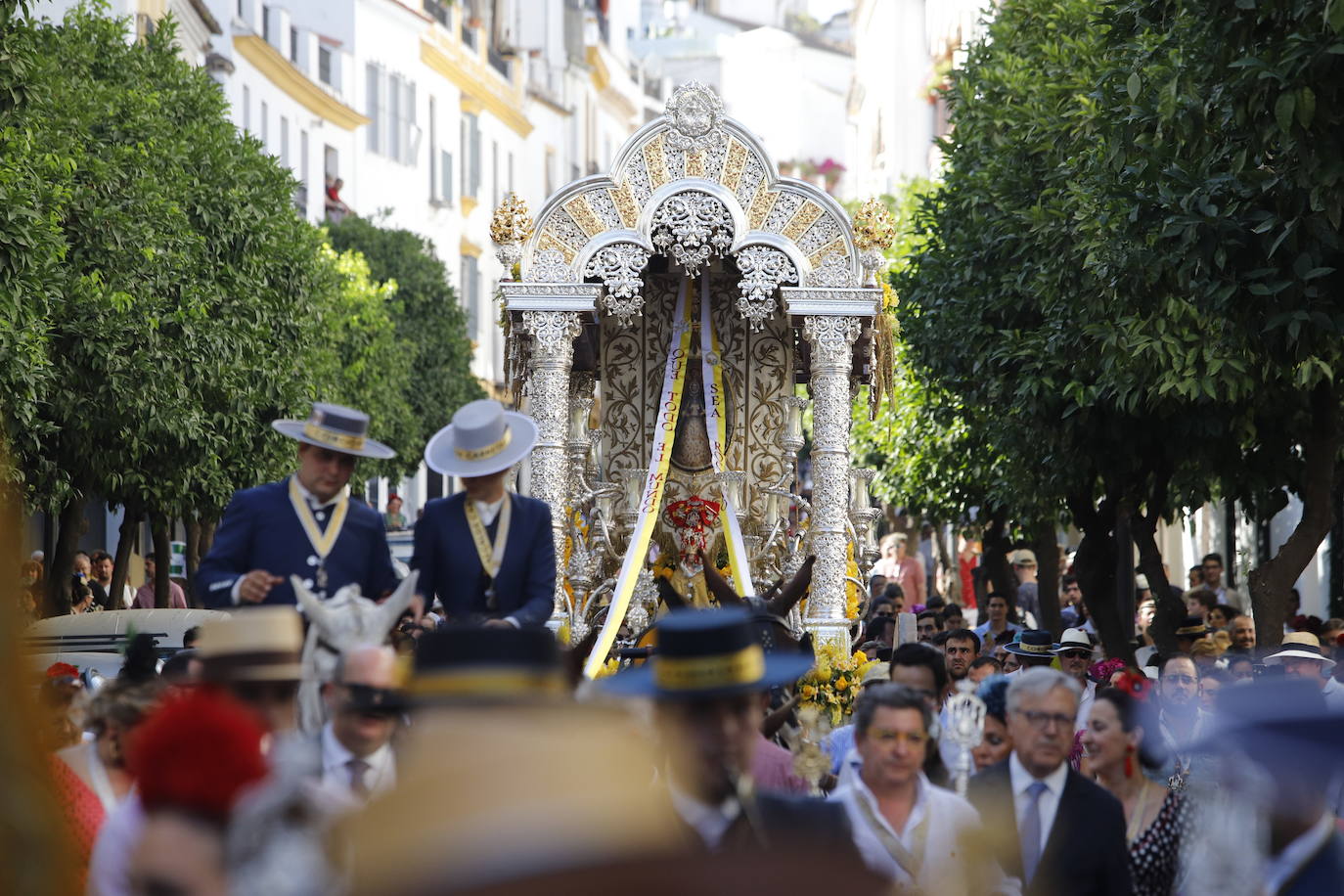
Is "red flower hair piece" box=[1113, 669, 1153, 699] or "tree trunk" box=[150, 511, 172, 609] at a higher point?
"tree trunk" box=[150, 511, 172, 609]

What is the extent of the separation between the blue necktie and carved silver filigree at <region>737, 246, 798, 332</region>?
10720 mm

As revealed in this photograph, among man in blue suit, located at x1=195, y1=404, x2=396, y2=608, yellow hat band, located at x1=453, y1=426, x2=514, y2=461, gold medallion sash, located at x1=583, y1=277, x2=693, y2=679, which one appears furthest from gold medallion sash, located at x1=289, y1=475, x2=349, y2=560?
gold medallion sash, located at x1=583, y1=277, x2=693, y2=679

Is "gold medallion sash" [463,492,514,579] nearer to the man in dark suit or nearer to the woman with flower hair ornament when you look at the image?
the woman with flower hair ornament

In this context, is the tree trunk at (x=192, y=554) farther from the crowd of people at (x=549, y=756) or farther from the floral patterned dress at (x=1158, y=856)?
the floral patterned dress at (x=1158, y=856)

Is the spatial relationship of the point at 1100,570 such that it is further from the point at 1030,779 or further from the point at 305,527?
the point at 1030,779

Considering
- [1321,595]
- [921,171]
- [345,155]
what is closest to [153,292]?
[1321,595]

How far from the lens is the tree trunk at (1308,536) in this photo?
1767 cm

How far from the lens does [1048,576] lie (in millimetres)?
28812

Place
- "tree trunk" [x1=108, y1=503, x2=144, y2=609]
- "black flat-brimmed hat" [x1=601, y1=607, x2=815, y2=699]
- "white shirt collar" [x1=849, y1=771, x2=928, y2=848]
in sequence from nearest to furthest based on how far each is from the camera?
"black flat-brimmed hat" [x1=601, y1=607, x2=815, y2=699] < "white shirt collar" [x1=849, y1=771, x2=928, y2=848] < "tree trunk" [x1=108, y1=503, x2=144, y2=609]

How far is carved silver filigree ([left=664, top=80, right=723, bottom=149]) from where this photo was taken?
18156 mm

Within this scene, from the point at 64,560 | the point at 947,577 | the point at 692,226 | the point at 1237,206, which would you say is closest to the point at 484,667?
the point at 1237,206

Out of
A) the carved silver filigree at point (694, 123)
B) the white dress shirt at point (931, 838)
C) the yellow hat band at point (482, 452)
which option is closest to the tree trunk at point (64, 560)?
the carved silver filigree at point (694, 123)

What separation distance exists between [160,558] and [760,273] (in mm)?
15626

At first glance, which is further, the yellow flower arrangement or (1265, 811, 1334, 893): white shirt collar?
the yellow flower arrangement
